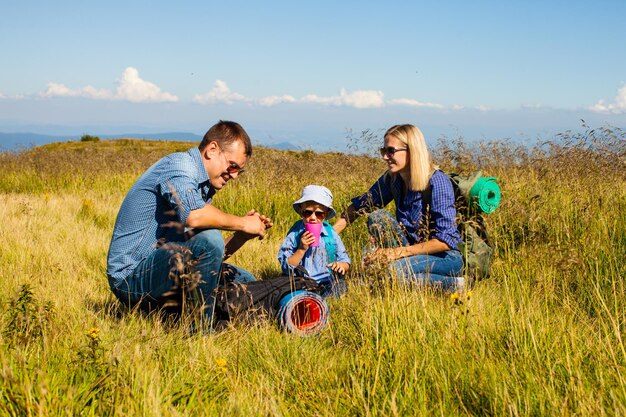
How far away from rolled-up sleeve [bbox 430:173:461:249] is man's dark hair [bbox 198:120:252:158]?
4.64 ft

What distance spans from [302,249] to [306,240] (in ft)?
0.28

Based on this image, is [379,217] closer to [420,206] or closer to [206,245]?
[420,206]

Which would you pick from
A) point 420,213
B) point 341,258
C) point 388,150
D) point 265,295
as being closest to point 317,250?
point 341,258

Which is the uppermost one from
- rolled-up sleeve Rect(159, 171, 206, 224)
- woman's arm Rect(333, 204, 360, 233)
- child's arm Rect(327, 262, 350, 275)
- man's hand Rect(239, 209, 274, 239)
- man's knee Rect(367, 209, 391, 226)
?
rolled-up sleeve Rect(159, 171, 206, 224)

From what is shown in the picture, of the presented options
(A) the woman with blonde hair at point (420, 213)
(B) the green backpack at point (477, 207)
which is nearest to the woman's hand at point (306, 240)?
(A) the woman with blonde hair at point (420, 213)

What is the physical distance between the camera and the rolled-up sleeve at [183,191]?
3156 mm

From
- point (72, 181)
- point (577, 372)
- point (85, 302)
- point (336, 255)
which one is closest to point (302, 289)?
point (336, 255)

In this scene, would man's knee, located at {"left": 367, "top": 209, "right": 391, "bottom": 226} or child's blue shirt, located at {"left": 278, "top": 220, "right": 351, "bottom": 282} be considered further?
child's blue shirt, located at {"left": 278, "top": 220, "right": 351, "bottom": 282}

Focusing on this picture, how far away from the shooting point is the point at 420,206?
427 cm

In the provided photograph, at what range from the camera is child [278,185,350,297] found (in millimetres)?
4000

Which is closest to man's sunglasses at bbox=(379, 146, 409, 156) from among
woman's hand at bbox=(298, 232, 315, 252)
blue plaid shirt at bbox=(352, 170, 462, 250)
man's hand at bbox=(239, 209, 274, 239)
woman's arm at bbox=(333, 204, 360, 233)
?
blue plaid shirt at bbox=(352, 170, 462, 250)

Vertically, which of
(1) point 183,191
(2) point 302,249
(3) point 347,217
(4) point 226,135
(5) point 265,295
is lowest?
(5) point 265,295

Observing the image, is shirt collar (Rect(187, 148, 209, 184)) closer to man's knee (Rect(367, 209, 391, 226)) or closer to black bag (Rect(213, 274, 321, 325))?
black bag (Rect(213, 274, 321, 325))

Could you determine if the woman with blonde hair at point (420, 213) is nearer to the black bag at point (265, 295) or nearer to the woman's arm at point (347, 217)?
the woman's arm at point (347, 217)
